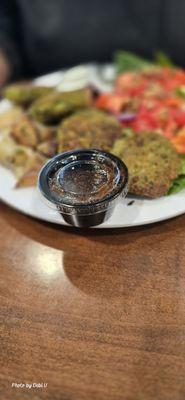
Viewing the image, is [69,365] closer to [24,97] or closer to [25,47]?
[24,97]

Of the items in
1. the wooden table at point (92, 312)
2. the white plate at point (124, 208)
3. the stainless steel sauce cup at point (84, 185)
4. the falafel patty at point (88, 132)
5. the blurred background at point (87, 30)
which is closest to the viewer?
the wooden table at point (92, 312)

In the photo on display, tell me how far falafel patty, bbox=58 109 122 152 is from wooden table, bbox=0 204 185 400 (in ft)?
1.07

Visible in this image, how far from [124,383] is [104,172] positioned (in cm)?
57

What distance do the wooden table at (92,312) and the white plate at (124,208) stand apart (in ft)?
0.26

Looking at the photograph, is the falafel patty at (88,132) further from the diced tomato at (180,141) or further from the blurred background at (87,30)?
the blurred background at (87,30)

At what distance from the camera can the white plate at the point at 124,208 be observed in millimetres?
1244

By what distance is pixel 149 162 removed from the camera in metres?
1.33

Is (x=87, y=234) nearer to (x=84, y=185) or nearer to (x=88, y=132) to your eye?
(x=84, y=185)

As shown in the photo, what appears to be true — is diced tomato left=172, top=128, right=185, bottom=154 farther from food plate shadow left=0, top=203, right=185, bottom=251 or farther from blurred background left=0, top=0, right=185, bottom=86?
blurred background left=0, top=0, right=185, bottom=86

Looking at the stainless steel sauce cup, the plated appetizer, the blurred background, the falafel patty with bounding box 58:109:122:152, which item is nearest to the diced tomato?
the plated appetizer

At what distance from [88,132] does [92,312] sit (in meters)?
0.70

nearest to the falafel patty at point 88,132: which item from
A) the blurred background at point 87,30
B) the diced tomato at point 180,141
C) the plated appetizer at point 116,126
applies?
the plated appetizer at point 116,126

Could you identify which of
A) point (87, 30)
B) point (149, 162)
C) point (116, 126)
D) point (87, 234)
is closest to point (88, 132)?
point (116, 126)

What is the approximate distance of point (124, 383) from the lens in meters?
0.96
